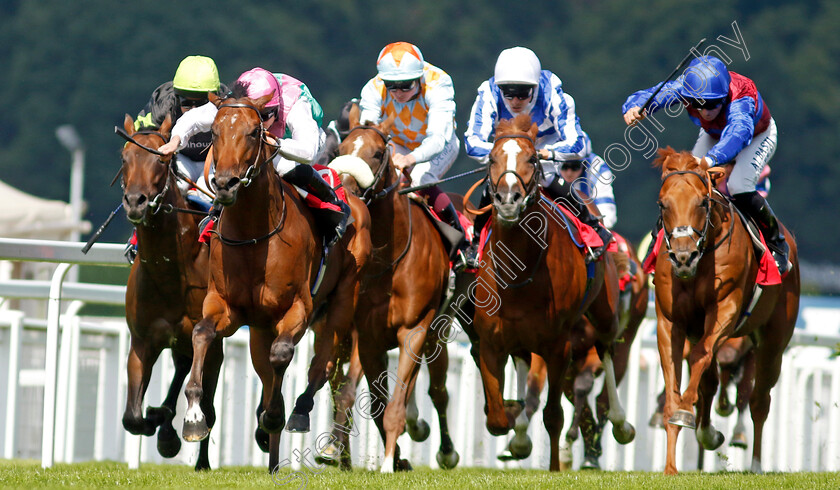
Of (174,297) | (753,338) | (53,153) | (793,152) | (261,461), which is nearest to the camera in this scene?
(174,297)

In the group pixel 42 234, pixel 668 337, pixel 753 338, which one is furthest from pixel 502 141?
pixel 42 234

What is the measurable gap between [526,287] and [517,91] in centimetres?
136

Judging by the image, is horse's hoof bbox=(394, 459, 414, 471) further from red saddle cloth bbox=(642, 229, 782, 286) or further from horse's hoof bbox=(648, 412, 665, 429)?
horse's hoof bbox=(648, 412, 665, 429)

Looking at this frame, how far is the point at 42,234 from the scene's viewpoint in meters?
15.5

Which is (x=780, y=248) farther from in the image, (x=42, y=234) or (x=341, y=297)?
(x=42, y=234)

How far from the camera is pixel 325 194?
7051 millimetres

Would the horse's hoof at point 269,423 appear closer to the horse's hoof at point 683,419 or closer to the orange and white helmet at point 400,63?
the horse's hoof at point 683,419

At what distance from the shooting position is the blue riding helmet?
25.8ft

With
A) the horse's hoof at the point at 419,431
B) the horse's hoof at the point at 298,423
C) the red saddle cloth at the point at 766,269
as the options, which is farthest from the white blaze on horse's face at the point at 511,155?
the horse's hoof at the point at 419,431

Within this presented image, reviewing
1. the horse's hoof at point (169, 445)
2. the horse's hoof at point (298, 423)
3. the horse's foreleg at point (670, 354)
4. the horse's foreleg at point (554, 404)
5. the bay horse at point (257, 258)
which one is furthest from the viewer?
the horse's foreleg at point (554, 404)

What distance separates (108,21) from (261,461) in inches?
1018

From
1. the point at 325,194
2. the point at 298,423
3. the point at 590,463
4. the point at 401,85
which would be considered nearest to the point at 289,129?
the point at 325,194

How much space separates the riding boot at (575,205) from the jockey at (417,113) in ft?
2.13

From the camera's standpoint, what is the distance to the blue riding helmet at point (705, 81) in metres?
7.88
